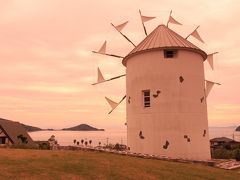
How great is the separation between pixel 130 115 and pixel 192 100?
14.9ft

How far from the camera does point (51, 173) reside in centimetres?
1091

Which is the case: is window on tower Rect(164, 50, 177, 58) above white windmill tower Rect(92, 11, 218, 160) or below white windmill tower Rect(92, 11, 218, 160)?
above

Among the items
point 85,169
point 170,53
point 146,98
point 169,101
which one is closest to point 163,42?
point 170,53

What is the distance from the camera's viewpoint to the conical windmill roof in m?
20.0

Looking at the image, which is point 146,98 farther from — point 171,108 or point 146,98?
point 171,108

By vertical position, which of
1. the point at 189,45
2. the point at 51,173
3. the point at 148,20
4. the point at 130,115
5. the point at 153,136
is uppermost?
the point at 148,20

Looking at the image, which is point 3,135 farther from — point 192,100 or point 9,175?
point 9,175

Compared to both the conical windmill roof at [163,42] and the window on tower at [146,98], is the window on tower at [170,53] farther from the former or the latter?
the window on tower at [146,98]

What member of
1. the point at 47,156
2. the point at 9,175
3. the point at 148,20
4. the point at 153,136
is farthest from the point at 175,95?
the point at 9,175

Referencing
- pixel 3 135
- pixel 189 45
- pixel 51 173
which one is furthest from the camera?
pixel 3 135

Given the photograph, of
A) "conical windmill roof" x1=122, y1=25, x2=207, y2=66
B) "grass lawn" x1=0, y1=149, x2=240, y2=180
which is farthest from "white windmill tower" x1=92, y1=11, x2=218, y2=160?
"grass lawn" x1=0, y1=149, x2=240, y2=180

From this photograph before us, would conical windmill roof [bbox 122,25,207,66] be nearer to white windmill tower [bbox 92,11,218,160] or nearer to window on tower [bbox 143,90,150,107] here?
white windmill tower [bbox 92,11,218,160]

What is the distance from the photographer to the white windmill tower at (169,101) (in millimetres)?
19359

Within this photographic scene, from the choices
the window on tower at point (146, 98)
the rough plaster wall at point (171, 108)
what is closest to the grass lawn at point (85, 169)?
the rough plaster wall at point (171, 108)
